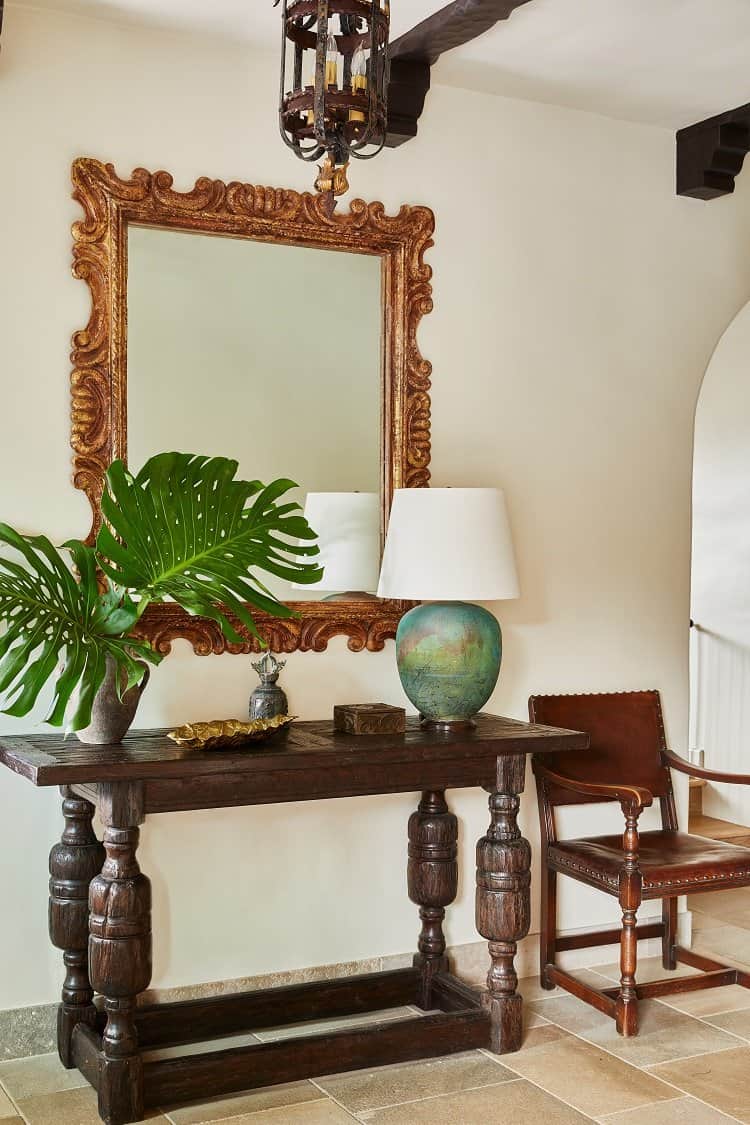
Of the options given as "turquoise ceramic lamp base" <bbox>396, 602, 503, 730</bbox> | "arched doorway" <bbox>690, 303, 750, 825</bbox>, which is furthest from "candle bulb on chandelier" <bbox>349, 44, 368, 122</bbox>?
"arched doorway" <bbox>690, 303, 750, 825</bbox>

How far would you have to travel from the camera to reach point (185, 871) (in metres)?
3.58

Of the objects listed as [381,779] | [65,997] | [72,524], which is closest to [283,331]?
[72,524]

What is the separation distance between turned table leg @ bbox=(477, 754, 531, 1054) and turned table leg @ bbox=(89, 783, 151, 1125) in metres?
0.97

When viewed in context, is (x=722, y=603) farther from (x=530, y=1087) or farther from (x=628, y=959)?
(x=530, y=1087)

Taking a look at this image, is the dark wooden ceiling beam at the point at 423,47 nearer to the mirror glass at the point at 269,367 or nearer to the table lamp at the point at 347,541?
the mirror glass at the point at 269,367

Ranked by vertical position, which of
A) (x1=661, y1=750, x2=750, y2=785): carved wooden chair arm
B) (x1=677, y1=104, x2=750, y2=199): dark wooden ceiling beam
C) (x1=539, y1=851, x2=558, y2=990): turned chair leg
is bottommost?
(x1=539, y1=851, x2=558, y2=990): turned chair leg

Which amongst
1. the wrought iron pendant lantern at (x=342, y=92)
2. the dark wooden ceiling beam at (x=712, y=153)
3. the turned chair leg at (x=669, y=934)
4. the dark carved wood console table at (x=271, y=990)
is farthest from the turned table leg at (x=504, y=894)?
the dark wooden ceiling beam at (x=712, y=153)

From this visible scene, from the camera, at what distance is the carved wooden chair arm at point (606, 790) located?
3.54 m

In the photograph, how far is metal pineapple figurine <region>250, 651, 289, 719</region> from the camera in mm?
3461

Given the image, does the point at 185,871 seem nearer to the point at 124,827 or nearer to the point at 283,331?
the point at 124,827

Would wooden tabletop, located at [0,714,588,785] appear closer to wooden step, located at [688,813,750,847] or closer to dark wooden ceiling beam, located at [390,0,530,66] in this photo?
dark wooden ceiling beam, located at [390,0,530,66]

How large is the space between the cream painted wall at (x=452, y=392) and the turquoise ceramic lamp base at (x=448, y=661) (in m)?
0.33

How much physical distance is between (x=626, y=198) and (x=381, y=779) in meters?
2.26

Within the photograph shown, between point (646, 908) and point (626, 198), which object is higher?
point (626, 198)
